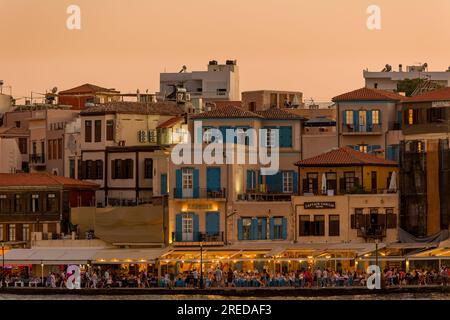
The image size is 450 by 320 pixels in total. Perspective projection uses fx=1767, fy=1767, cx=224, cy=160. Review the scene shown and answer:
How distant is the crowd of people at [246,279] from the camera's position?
279 feet

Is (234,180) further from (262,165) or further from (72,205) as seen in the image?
(72,205)

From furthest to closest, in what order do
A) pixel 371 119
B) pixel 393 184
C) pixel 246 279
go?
pixel 371 119 → pixel 393 184 → pixel 246 279

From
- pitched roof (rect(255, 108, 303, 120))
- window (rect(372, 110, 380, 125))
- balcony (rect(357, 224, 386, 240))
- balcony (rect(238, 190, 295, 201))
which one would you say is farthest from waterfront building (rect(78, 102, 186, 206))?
balcony (rect(357, 224, 386, 240))

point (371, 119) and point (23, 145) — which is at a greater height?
point (371, 119)

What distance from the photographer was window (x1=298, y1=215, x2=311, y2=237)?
297 ft

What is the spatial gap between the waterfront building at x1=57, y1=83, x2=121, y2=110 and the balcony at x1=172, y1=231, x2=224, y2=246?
2378 cm

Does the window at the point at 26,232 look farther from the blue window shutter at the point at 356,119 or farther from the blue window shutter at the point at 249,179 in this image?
the blue window shutter at the point at 356,119

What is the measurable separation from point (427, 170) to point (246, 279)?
41.8ft

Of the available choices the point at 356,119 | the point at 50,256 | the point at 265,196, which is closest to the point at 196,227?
the point at 265,196

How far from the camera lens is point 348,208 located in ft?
295

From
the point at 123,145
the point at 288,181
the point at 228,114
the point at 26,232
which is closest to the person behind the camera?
the point at 26,232

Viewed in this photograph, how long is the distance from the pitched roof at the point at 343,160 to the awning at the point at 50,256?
39.8ft

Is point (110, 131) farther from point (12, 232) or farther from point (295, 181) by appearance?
point (295, 181)

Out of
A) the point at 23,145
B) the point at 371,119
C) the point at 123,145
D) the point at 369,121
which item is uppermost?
the point at 371,119
